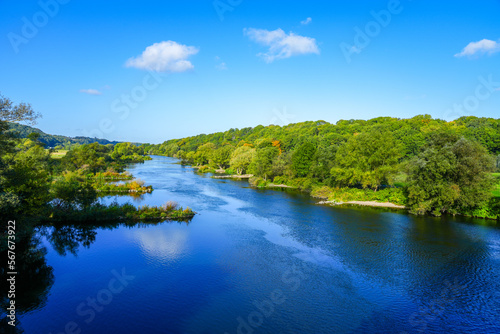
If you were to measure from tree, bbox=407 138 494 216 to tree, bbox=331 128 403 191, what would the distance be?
7627 millimetres

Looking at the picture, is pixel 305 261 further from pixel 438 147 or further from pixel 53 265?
pixel 438 147

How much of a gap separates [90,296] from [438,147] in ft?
126

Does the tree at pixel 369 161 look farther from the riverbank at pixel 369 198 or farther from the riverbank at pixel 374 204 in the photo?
the riverbank at pixel 374 204

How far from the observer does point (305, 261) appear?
814 inches

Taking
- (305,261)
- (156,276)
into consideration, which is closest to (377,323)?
(305,261)

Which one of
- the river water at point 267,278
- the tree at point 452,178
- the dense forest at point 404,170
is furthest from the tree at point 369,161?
the river water at point 267,278

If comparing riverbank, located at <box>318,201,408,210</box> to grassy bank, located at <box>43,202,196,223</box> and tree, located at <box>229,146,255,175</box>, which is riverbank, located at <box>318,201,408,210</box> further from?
tree, located at <box>229,146,255,175</box>

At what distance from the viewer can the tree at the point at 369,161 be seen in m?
42.4

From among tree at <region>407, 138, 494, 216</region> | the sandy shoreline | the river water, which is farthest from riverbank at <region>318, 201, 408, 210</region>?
the river water

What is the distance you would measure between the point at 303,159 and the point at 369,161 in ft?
46.4

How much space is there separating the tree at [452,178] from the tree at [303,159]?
21575 mm

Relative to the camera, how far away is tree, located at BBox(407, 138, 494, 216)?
3194 centimetres

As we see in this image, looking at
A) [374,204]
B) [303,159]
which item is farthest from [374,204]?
[303,159]

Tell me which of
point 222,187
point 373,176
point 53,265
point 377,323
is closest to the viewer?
point 377,323
